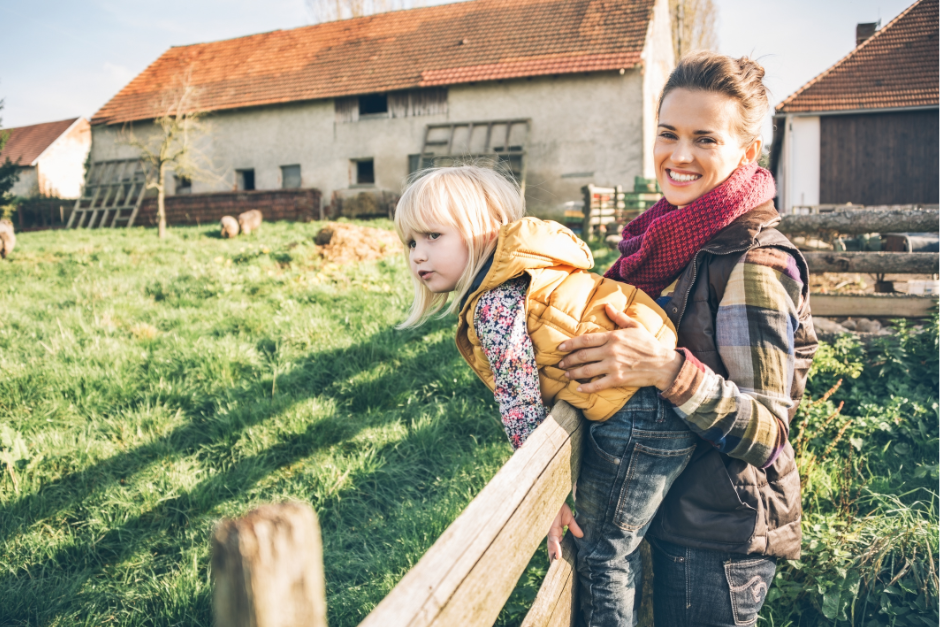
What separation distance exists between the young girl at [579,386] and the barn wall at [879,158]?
725 inches

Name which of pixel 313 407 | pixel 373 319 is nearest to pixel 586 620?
pixel 313 407

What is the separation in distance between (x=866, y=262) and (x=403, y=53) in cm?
1788

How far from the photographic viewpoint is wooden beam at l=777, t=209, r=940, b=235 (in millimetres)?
4840

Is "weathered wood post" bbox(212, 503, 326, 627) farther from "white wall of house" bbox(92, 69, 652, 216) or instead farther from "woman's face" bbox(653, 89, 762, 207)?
"white wall of house" bbox(92, 69, 652, 216)

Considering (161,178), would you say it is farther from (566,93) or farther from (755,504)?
(755,504)

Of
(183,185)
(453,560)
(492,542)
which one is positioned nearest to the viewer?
(453,560)

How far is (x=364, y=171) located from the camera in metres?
19.8

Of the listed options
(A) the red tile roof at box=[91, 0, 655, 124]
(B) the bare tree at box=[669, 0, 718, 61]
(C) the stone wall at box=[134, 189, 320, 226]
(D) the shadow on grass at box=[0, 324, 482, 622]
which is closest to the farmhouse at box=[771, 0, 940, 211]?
(A) the red tile roof at box=[91, 0, 655, 124]

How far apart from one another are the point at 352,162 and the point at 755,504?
63.3 feet

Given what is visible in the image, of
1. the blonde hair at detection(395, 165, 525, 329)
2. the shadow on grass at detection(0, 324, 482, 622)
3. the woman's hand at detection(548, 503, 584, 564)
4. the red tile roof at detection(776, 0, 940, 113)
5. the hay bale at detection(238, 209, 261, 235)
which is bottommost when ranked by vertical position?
the shadow on grass at detection(0, 324, 482, 622)

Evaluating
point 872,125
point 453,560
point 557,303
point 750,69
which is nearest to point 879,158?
point 872,125

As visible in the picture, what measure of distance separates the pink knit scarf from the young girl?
0.12 meters

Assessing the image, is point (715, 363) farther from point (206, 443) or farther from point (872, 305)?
point (872, 305)

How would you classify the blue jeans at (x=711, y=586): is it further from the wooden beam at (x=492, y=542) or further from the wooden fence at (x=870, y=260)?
the wooden fence at (x=870, y=260)
